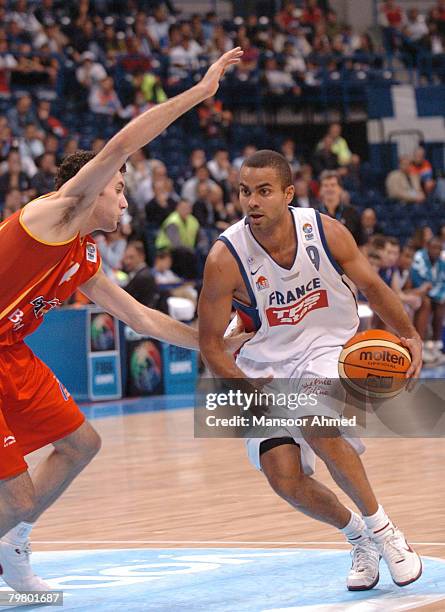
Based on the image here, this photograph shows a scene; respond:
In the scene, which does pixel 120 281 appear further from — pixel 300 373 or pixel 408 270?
pixel 300 373

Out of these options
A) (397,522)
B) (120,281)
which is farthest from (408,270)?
(397,522)

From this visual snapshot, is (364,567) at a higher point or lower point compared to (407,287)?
higher

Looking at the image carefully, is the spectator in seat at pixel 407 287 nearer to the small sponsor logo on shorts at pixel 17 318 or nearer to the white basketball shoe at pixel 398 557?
the white basketball shoe at pixel 398 557

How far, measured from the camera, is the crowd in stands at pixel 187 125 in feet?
53.4

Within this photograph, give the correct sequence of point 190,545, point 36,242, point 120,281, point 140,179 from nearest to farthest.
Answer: point 36,242, point 190,545, point 120,281, point 140,179

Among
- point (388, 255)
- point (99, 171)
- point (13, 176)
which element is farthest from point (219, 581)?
point (13, 176)

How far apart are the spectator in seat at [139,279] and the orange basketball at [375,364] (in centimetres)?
844

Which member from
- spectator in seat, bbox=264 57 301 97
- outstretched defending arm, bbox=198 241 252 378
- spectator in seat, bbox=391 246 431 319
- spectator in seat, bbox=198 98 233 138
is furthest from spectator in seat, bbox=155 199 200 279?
outstretched defending arm, bbox=198 241 252 378

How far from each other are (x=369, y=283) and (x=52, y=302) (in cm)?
138

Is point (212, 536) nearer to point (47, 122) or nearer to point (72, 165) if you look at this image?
point (72, 165)

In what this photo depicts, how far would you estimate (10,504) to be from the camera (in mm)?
4828

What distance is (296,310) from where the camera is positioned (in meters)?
5.45

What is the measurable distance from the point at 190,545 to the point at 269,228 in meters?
1.91

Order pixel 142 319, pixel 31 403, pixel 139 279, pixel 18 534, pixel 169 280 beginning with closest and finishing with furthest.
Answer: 1. pixel 31 403
2. pixel 18 534
3. pixel 142 319
4. pixel 139 279
5. pixel 169 280
